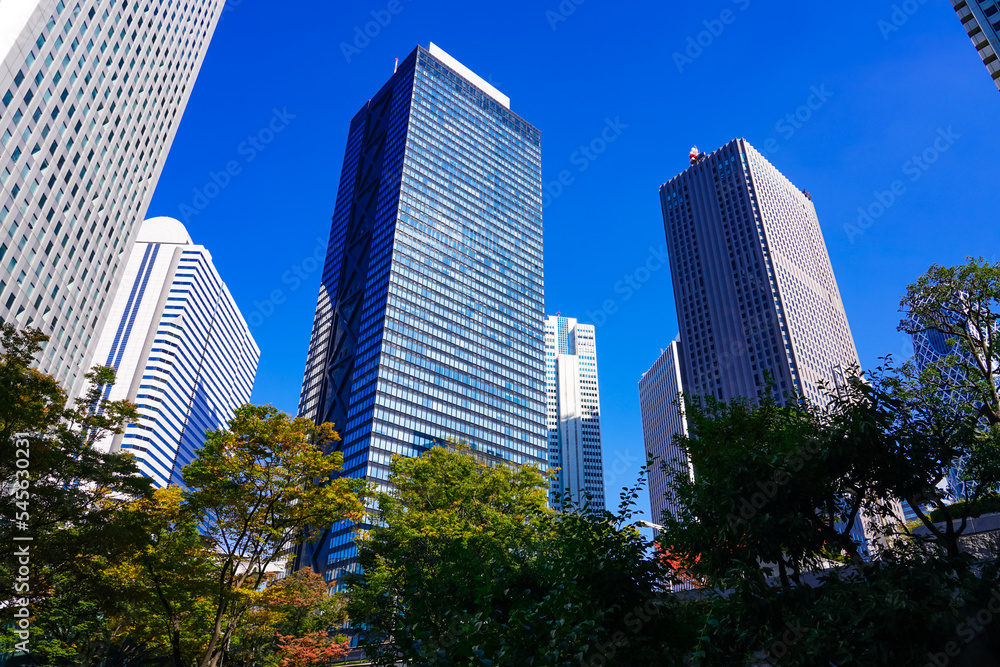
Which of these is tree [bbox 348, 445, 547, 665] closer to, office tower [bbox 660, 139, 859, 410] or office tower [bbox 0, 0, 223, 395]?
office tower [bbox 0, 0, 223, 395]

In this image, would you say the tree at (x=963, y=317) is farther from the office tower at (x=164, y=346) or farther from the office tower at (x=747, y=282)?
the office tower at (x=164, y=346)

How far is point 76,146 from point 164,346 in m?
126

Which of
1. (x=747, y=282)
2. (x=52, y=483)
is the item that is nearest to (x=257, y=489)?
(x=52, y=483)

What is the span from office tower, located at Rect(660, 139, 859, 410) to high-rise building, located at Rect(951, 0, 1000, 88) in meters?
98.4

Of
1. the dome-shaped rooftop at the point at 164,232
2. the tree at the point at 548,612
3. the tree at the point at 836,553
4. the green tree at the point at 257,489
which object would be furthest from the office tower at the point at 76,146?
the dome-shaped rooftop at the point at 164,232

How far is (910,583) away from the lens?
30.6 feet

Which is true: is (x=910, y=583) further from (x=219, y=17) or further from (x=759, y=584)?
(x=219, y=17)

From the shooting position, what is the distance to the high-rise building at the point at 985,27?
36.4 meters

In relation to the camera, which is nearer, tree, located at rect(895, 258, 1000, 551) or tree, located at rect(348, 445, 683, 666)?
tree, located at rect(348, 445, 683, 666)

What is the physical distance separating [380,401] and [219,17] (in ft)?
243

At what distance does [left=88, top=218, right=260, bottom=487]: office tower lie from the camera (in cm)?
16125

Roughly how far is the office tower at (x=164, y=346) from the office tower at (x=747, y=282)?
461 ft

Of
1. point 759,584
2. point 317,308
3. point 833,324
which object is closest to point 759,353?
point 833,324

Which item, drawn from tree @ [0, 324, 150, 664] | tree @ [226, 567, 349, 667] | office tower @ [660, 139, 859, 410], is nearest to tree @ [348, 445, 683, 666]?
tree @ [0, 324, 150, 664]
